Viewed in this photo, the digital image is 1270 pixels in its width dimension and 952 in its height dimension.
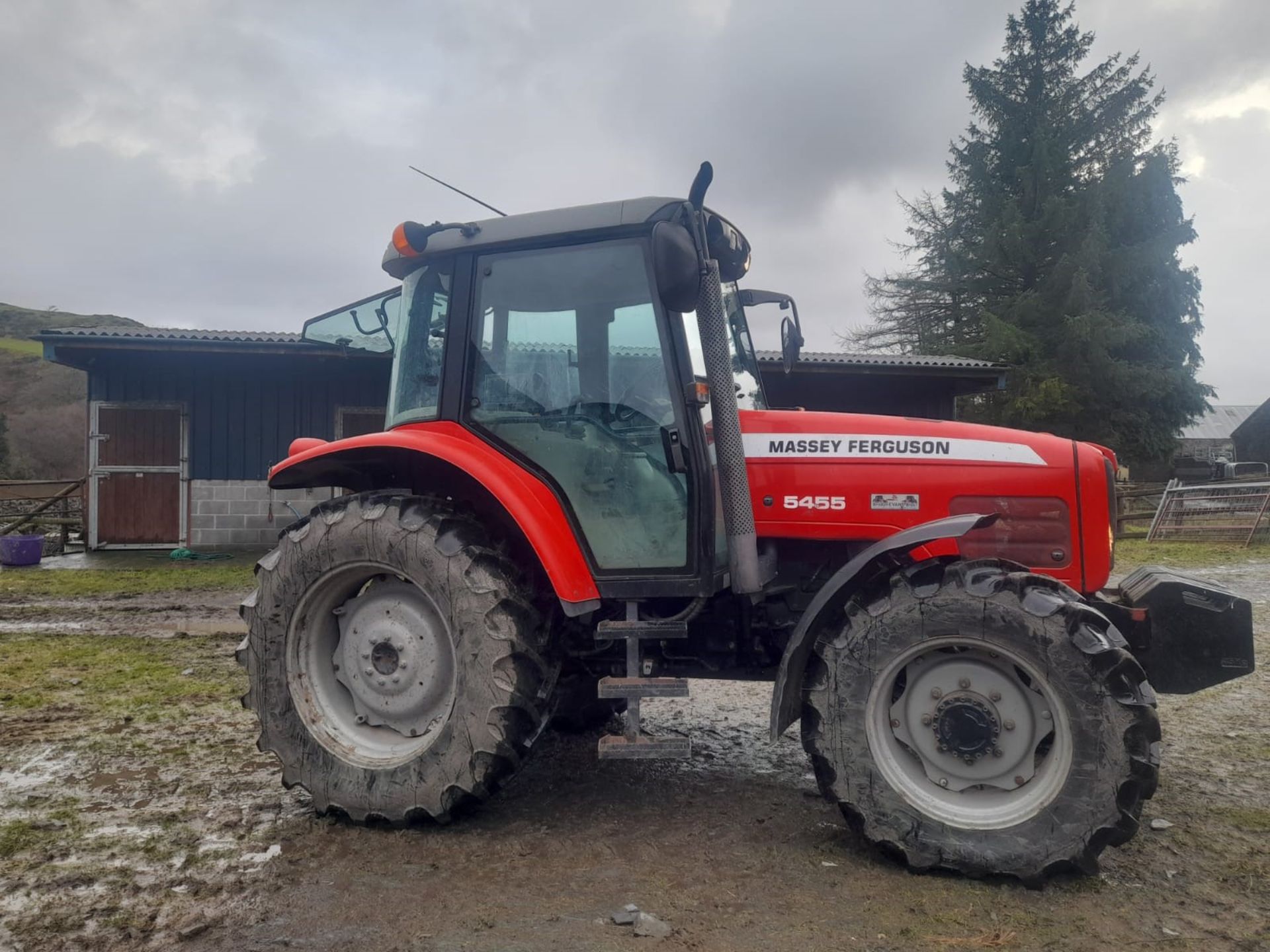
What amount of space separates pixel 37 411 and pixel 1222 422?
64876 mm

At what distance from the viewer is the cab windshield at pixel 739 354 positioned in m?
3.35

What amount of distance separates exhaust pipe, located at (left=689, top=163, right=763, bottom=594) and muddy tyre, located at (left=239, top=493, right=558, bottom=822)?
737 mm

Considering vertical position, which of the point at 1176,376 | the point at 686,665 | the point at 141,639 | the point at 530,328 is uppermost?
the point at 1176,376

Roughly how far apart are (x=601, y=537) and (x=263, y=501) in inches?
444

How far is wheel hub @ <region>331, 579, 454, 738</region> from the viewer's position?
3260 millimetres

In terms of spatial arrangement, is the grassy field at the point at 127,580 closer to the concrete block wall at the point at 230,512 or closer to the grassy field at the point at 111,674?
the concrete block wall at the point at 230,512

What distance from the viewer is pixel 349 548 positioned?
10.7 feet

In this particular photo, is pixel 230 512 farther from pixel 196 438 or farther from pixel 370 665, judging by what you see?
pixel 370 665

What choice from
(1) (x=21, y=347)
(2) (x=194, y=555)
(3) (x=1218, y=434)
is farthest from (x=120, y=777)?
(1) (x=21, y=347)

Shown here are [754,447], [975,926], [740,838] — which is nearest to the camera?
[975,926]

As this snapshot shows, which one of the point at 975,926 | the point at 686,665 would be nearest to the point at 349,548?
the point at 686,665

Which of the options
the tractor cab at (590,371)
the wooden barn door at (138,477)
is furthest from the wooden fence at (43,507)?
the tractor cab at (590,371)

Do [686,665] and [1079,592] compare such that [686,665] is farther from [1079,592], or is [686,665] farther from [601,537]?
[1079,592]

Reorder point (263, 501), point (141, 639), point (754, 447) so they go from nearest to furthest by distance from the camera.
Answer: point (754, 447)
point (141, 639)
point (263, 501)
